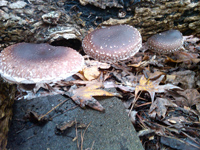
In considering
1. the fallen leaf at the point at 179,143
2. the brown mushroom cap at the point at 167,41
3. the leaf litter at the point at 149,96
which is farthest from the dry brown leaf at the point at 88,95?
the brown mushroom cap at the point at 167,41

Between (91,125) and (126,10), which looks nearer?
(91,125)

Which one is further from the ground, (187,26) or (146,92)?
(187,26)

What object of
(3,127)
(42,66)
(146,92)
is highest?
(42,66)

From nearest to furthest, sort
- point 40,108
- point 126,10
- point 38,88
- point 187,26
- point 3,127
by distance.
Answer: point 3,127 → point 40,108 → point 38,88 → point 126,10 → point 187,26

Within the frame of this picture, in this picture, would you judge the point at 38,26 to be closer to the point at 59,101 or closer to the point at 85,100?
the point at 59,101

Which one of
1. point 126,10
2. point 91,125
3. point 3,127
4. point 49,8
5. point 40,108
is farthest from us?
point 126,10

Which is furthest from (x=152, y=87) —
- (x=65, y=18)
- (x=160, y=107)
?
(x=65, y=18)

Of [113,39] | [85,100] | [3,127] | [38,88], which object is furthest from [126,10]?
[3,127]

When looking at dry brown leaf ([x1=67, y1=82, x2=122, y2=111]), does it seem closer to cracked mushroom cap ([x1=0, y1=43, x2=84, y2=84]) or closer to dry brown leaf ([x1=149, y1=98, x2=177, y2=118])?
cracked mushroom cap ([x1=0, y1=43, x2=84, y2=84])
